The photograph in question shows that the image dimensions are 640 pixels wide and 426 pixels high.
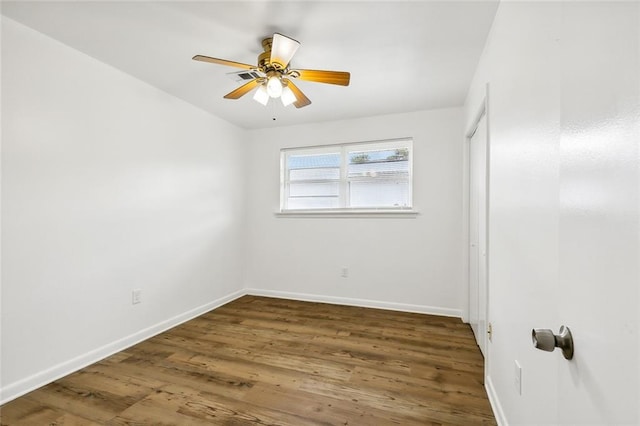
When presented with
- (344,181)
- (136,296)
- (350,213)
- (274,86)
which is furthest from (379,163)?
(136,296)

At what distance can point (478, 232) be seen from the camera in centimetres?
259

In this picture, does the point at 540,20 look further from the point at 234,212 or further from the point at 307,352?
the point at 234,212

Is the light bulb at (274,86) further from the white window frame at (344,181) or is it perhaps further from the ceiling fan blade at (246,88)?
the white window frame at (344,181)

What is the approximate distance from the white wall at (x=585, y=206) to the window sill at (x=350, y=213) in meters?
2.27

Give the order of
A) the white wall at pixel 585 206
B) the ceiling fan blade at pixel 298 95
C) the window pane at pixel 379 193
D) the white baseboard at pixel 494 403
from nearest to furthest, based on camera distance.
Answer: the white wall at pixel 585 206, the white baseboard at pixel 494 403, the ceiling fan blade at pixel 298 95, the window pane at pixel 379 193

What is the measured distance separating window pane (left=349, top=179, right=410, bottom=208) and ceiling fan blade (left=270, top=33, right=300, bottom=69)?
2063 mm

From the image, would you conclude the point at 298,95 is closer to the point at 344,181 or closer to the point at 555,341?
the point at 344,181

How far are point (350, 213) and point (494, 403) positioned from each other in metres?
2.42

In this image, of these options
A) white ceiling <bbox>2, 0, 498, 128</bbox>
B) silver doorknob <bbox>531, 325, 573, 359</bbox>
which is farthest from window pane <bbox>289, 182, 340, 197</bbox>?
silver doorknob <bbox>531, 325, 573, 359</bbox>

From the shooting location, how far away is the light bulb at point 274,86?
6.95 feet

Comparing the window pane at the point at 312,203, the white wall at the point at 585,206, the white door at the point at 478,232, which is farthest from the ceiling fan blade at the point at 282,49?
the window pane at the point at 312,203

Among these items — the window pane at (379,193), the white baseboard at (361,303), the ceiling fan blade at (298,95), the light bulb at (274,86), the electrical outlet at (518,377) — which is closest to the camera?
the electrical outlet at (518,377)

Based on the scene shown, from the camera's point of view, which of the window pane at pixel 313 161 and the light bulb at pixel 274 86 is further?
the window pane at pixel 313 161

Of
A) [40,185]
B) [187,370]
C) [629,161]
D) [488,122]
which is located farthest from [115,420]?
[488,122]
